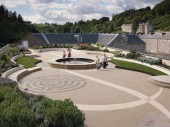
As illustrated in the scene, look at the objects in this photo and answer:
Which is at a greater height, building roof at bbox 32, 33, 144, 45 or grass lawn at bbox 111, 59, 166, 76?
building roof at bbox 32, 33, 144, 45

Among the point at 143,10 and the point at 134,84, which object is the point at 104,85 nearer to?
the point at 134,84

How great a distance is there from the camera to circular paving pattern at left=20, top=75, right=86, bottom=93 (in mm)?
21438

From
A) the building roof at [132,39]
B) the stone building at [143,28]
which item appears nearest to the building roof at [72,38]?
the building roof at [132,39]

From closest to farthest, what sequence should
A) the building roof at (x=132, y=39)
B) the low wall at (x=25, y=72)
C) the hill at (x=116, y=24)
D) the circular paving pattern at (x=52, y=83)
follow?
1. the circular paving pattern at (x=52, y=83)
2. the low wall at (x=25, y=72)
3. the building roof at (x=132, y=39)
4. the hill at (x=116, y=24)

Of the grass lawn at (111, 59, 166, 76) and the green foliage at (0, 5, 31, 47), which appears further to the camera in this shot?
the green foliage at (0, 5, 31, 47)

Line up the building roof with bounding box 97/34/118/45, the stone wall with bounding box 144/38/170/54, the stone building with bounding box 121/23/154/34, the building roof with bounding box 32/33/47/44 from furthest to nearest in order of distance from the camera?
the stone building with bounding box 121/23/154/34, the stone wall with bounding box 144/38/170/54, the building roof with bounding box 97/34/118/45, the building roof with bounding box 32/33/47/44

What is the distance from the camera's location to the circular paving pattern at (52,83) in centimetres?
2144

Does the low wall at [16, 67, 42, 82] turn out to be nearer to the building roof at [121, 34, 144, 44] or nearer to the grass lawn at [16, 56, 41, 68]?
the grass lawn at [16, 56, 41, 68]

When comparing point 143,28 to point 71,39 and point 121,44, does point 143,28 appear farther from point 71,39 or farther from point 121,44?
point 71,39

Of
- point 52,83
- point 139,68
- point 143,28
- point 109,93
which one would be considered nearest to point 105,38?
point 139,68

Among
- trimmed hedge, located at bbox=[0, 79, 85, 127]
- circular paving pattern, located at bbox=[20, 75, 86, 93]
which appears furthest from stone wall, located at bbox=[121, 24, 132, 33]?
trimmed hedge, located at bbox=[0, 79, 85, 127]

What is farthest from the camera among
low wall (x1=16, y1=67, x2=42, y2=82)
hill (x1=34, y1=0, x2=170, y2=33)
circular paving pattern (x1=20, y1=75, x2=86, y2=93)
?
hill (x1=34, y1=0, x2=170, y2=33)

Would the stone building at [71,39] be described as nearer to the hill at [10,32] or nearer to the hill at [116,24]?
the hill at [10,32]

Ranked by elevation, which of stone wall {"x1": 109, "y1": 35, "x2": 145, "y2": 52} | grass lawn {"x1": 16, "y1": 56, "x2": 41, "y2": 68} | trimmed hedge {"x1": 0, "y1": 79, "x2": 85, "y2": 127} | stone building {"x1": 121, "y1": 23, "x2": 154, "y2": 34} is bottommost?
trimmed hedge {"x1": 0, "y1": 79, "x2": 85, "y2": 127}
